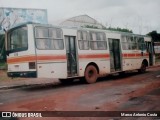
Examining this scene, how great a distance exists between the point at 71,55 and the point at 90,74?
5.79 feet

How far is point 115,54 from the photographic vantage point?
1712 centimetres

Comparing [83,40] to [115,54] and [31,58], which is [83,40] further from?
[31,58]

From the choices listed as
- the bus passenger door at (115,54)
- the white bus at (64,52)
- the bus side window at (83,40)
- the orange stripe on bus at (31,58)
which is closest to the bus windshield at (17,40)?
the white bus at (64,52)

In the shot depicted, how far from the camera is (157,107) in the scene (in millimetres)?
7797

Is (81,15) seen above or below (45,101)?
above

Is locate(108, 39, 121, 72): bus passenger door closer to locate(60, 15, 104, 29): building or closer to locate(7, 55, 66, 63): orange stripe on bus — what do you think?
locate(7, 55, 66, 63): orange stripe on bus

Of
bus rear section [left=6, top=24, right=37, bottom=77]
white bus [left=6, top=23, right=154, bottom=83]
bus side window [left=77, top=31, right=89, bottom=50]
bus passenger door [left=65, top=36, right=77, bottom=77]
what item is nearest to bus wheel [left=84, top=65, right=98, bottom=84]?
white bus [left=6, top=23, right=154, bottom=83]

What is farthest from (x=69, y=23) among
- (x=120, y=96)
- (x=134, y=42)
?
(x=120, y=96)

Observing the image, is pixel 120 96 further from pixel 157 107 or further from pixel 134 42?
pixel 134 42

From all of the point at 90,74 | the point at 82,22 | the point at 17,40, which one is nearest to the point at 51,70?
the point at 17,40

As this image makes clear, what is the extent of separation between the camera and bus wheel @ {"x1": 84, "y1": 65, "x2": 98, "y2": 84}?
48.1 feet

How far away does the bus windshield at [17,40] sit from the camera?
12.4m

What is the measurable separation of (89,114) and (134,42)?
13096mm

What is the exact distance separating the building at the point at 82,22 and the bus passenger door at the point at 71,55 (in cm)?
2513
